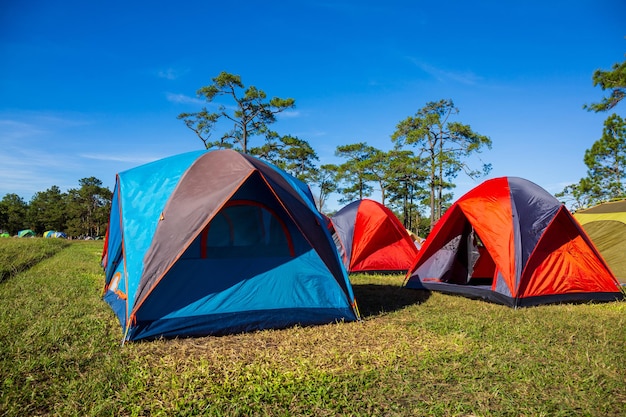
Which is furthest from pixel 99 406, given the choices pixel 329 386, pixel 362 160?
pixel 362 160

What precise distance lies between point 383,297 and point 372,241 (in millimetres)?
3686

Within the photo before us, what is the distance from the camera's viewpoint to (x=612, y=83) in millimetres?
17578

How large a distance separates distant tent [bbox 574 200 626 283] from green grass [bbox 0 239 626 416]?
152 inches

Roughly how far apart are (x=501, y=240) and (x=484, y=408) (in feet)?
14.1

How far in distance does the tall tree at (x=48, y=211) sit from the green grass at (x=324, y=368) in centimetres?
6342

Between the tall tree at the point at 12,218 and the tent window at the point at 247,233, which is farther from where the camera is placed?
the tall tree at the point at 12,218

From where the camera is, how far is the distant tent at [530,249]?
6211 mm

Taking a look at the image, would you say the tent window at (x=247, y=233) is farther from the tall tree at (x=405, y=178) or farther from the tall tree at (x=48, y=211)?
the tall tree at (x=48, y=211)

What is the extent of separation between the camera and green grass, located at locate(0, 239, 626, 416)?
2.79m

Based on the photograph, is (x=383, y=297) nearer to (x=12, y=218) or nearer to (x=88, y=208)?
(x=88, y=208)

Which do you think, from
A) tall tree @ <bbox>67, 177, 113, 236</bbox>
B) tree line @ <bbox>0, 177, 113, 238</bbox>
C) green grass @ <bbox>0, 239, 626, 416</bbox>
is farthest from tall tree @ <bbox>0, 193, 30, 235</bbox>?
green grass @ <bbox>0, 239, 626, 416</bbox>

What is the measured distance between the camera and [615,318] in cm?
541

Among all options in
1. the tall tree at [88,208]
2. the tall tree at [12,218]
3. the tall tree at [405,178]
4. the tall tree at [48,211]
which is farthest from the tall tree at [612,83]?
the tall tree at [12,218]

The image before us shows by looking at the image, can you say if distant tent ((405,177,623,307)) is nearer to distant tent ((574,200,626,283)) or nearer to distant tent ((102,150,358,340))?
distant tent ((574,200,626,283))
